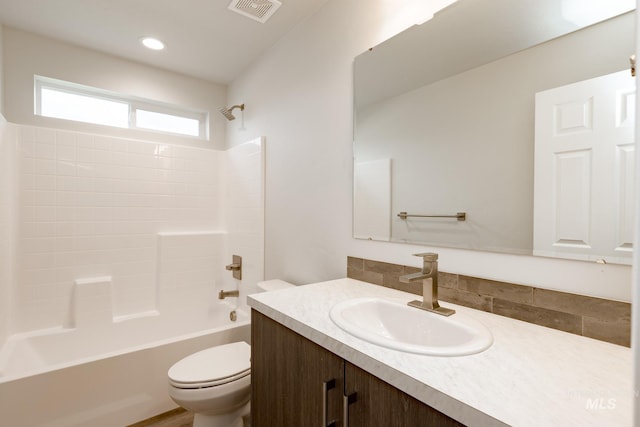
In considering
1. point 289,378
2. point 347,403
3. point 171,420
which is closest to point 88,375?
point 171,420

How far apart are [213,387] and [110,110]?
2.48 meters

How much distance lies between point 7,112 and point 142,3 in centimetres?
129

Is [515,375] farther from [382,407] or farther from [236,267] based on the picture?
[236,267]

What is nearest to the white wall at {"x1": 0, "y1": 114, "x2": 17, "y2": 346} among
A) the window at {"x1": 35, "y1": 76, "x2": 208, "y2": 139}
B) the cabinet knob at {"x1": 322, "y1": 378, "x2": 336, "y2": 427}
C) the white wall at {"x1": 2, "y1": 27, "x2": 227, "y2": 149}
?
the white wall at {"x1": 2, "y1": 27, "x2": 227, "y2": 149}

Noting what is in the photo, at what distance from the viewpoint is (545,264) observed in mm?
961

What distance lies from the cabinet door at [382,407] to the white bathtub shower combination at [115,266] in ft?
4.87

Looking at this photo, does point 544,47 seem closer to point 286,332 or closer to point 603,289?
point 603,289

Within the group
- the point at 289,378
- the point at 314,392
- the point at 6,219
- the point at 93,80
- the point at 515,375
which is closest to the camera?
the point at 515,375

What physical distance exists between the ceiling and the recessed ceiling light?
1.7 inches

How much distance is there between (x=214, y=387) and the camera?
1435 mm

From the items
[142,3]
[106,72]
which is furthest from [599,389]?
[106,72]

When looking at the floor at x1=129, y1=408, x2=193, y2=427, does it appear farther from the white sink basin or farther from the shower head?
the shower head


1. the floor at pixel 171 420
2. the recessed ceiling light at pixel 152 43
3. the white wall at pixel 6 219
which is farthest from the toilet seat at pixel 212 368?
the recessed ceiling light at pixel 152 43

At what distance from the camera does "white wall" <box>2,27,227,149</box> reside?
85.1 inches
